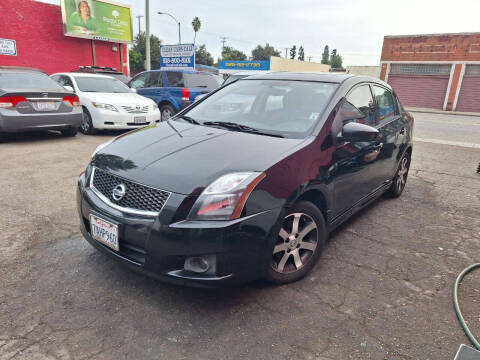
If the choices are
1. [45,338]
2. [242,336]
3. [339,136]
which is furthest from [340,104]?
[45,338]

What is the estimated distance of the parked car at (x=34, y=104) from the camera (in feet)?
21.7

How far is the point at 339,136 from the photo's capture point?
117 inches

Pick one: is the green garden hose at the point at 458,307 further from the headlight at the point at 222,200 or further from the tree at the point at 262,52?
the tree at the point at 262,52

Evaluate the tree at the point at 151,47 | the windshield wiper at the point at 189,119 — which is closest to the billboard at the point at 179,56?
the windshield wiper at the point at 189,119

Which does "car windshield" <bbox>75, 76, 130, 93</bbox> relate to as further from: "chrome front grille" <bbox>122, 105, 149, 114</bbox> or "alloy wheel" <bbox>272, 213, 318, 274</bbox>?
"alloy wheel" <bbox>272, 213, 318, 274</bbox>

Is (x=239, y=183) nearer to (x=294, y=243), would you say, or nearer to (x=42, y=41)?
(x=294, y=243)

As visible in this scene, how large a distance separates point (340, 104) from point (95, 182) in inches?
82.6

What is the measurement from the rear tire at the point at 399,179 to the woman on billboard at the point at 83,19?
71.9 ft

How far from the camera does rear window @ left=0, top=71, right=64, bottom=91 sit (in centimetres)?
690

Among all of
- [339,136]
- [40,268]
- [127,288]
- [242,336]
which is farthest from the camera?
[339,136]

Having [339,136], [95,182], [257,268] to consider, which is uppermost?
[339,136]

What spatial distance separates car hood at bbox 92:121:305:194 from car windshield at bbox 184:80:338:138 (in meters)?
0.25

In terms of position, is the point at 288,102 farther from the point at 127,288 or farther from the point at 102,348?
the point at 102,348

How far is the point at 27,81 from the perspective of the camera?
7254 mm
